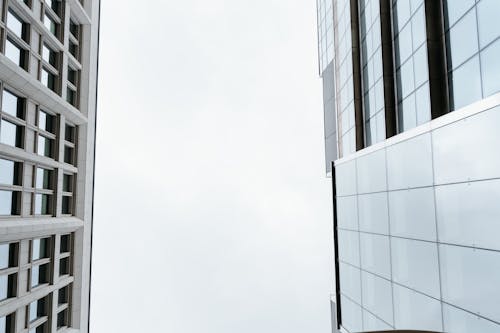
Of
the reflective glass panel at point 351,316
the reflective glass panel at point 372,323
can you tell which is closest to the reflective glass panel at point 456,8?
the reflective glass panel at point 372,323

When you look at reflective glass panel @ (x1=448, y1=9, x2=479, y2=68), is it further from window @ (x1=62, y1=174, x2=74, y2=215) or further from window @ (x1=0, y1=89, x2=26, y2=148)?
window @ (x1=62, y1=174, x2=74, y2=215)

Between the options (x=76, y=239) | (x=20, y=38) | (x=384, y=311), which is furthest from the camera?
(x=76, y=239)

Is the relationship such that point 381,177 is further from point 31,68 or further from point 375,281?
point 31,68

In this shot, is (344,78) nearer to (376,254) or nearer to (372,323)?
(376,254)

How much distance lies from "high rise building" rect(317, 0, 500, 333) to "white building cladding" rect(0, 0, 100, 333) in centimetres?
1897

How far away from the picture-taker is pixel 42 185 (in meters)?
28.9

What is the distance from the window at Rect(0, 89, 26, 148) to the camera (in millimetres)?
24000

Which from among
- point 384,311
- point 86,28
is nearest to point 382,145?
point 384,311

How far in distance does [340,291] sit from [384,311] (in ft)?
25.9

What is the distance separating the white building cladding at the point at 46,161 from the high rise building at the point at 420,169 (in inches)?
747

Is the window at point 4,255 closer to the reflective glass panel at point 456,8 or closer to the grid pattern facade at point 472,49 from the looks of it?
the grid pattern facade at point 472,49

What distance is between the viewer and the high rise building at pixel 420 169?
41.9 feet

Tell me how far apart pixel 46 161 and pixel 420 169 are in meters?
23.1

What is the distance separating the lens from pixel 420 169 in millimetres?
16641
